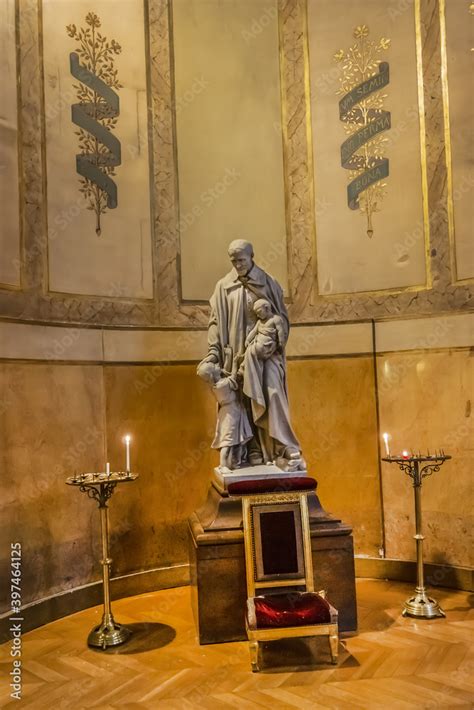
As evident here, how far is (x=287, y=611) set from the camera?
11.8 ft

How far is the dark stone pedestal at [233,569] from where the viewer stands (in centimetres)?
400

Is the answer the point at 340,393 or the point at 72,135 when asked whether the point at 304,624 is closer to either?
the point at 340,393

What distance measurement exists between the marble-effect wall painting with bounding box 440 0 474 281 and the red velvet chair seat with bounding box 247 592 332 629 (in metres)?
2.95

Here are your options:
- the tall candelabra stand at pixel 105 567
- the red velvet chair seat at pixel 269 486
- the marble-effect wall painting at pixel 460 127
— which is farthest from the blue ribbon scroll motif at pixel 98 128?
the marble-effect wall painting at pixel 460 127

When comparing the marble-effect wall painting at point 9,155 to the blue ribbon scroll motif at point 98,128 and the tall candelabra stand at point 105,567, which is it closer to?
the blue ribbon scroll motif at point 98,128

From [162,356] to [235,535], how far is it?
199cm

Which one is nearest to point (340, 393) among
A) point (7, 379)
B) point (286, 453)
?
point (286, 453)

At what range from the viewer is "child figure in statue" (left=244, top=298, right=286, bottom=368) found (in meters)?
4.30

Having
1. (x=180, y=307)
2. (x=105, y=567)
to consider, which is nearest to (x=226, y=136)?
(x=180, y=307)

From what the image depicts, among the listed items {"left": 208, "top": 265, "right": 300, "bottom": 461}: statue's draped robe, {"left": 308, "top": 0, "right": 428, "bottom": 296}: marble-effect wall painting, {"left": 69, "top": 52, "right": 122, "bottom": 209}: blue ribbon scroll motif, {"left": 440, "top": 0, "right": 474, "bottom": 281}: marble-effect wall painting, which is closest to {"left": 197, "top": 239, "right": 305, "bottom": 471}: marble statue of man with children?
{"left": 208, "top": 265, "right": 300, "bottom": 461}: statue's draped robe

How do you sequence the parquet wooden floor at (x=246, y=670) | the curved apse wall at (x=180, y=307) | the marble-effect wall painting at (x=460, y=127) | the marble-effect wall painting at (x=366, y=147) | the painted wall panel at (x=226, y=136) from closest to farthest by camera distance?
the parquet wooden floor at (x=246, y=670) → the curved apse wall at (x=180, y=307) → the marble-effect wall painting at (x=460, y=127) → the marble-effect wall painting at (x=366, y=147) → the painted wall panel at (x=226, y=136)

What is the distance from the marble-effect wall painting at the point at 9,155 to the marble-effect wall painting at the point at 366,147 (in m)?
2.63

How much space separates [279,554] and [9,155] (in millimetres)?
3425

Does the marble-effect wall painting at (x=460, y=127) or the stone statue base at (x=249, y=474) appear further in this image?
the marble-effect wall painting at (x=460, y=127)
